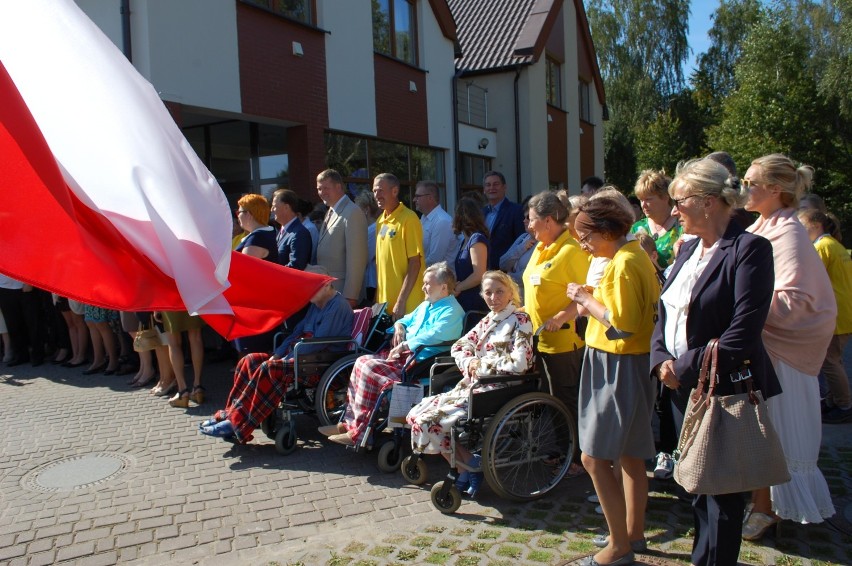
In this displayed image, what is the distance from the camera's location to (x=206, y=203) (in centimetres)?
278

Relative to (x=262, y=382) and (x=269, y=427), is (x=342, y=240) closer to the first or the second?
(x=262, y=382)

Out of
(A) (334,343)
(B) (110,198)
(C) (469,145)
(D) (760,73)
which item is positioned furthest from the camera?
(D) (760,73)

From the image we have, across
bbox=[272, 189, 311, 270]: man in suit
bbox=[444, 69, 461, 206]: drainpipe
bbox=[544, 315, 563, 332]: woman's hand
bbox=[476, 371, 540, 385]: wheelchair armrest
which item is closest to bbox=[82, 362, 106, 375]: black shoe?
bbox=[272, 189, 311, 270]: man in suit

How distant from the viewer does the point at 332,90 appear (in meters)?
11.7

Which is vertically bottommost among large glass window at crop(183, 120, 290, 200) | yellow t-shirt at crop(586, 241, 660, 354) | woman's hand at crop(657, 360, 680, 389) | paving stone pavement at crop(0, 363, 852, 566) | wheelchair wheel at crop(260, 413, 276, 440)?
paving stone pavement at crop(0, 363, 852, 566)

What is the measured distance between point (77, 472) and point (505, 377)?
3.32 meters

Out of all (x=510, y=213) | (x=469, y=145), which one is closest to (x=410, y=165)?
(x=469, y=145)

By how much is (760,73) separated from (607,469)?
2627cm

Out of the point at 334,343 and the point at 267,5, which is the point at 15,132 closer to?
the point at 334,343

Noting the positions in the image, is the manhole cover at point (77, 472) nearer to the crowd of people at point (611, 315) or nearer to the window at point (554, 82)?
the crowd of people at point (611, 315)

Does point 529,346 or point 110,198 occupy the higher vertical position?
point 110,198

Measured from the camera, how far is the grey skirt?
131 inches

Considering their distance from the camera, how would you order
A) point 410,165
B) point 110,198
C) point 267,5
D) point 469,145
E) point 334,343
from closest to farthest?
point 110,198
point 334,343
point 267,5
point 410,165
point 469,145

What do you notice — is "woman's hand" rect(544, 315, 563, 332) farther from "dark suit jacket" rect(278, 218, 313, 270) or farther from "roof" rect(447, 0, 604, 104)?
"roof" rect(447, 0, 604, 104)
